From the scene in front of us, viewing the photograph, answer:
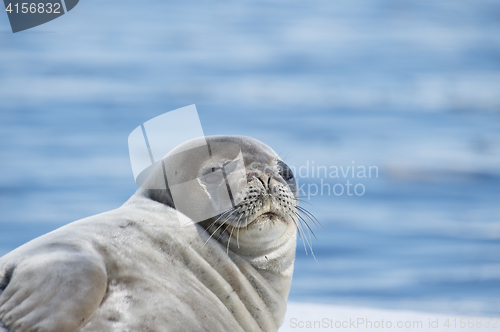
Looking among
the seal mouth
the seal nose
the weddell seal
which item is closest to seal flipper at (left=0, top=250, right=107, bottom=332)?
the weddell seal

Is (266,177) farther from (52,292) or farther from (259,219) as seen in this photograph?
(52,292)

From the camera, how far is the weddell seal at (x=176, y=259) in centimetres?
137

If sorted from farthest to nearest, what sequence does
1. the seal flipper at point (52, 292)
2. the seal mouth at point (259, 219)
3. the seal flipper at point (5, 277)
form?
the seal mouth at point (259, 219), the seal flipper at point (5, 277), the seal flipper at point (52, 292)

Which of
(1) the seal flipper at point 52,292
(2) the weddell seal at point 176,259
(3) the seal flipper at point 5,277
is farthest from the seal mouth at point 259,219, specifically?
(3) the seal flipper at point 5,277

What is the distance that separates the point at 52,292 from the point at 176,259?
0.50 meters

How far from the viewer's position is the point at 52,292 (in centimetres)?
134

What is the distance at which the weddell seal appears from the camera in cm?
137

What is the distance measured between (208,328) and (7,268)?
1.88ft

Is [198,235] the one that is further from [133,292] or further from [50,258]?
[50,258]

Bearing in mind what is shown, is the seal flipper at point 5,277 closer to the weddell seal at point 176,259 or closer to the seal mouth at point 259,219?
the weddell seal at point 176,259

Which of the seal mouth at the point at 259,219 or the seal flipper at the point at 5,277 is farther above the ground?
the seal flipper at the point at 5,277

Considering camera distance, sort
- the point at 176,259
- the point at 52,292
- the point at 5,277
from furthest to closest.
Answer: the point at 176,259 → the point at 5,277 → the point at 52,292

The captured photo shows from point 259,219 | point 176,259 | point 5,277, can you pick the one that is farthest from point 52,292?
point 259,219

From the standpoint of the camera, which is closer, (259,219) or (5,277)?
(5,277)
